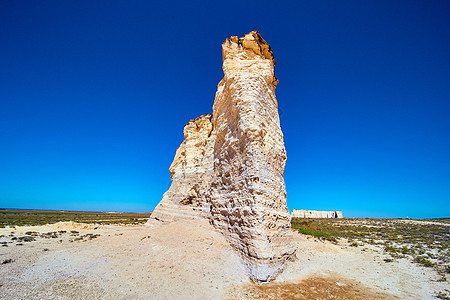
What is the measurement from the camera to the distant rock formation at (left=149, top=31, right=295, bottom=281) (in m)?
7.43

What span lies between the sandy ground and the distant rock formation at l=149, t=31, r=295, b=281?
733 millimetres

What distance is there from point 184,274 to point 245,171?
421 centimetres

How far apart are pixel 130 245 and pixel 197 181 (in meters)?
4.72

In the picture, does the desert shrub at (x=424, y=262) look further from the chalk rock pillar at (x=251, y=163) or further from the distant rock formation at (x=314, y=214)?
the distant rock formation at (x=314, y=214)

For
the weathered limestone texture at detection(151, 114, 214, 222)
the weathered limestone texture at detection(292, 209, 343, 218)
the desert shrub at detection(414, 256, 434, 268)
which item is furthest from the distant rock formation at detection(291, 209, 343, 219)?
the weathered limestone texture at detection(151, 114, 214, 222)

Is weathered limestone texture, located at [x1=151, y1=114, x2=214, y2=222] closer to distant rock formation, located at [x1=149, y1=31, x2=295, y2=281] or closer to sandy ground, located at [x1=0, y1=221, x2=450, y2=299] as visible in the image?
distant rock formation, located at [x1=149, y1=31, x2=295, y2=281]

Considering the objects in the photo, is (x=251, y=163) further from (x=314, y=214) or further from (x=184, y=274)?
(x=314, y=214)

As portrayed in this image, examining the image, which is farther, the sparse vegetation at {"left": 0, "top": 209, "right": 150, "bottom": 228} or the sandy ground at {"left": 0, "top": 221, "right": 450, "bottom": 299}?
the sparse vegetation at {"left": 0, "top": 209, "right": 150, "bottom": 228}

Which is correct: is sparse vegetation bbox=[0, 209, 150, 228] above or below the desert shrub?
below

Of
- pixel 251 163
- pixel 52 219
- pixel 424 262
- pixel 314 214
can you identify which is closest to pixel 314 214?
pixel 314 214

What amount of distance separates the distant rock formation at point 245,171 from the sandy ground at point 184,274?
0.73 metres

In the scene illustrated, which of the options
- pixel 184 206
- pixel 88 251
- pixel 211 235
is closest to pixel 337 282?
pixel 211 235

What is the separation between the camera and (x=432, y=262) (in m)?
10.3

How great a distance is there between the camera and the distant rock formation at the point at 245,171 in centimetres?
743
